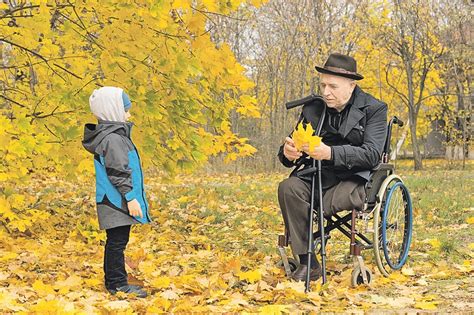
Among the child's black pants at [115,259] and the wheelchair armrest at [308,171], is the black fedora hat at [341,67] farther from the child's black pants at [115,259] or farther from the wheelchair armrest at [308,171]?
the child's black pants at [115,259]

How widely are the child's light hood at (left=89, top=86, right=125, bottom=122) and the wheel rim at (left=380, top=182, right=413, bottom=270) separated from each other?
5.33 feet

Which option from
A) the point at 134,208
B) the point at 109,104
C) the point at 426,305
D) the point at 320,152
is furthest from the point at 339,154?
the point at 109,104

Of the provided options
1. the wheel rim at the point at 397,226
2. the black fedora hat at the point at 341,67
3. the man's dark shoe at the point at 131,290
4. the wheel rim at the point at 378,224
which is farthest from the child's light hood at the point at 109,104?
the wheel rim at the point at 397,226

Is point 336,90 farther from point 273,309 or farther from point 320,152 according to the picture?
point 273,309

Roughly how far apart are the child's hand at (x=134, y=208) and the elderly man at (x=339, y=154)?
34.6 inches

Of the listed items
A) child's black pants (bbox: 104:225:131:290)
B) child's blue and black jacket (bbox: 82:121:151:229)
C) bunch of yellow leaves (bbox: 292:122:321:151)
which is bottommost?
child's black pants (bbox: 104:225:131:290)

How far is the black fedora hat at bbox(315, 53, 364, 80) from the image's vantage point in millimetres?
3826

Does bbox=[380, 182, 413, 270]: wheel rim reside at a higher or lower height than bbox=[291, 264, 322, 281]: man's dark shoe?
higher

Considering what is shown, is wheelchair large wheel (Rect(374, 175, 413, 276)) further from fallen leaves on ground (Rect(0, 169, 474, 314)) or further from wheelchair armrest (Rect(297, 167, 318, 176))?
wheelchair armrest (Rect(297, 167, 318, 176))

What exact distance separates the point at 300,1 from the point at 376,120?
41.5 ft

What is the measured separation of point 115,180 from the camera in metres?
3.42

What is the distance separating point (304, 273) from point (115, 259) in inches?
42.0

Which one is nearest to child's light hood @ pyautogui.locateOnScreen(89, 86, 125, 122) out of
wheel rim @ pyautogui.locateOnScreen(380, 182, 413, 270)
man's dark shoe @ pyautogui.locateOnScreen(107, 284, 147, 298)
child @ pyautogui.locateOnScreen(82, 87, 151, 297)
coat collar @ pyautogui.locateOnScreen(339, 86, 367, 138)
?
child @ pyautogui.locateOnScreen(82, 87, 151, 297)

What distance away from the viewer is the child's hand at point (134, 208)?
342cm
